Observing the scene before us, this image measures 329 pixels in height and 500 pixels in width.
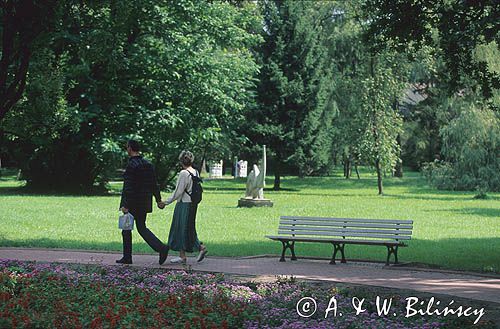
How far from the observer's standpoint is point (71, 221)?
21328mm

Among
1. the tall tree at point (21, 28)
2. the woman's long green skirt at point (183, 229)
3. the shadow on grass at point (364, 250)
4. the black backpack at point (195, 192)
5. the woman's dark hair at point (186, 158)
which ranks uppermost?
the tall tree at point (21, 28)

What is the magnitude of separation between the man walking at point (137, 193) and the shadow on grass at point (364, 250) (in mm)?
2303

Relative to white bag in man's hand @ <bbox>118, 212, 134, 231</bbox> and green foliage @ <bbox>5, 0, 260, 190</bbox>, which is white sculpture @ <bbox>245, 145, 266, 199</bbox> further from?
white bag in man's hand @ <bbox>118, 212, 134, 231</bbox>

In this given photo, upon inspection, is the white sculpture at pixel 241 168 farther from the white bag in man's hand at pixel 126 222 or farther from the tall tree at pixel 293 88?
the white bag in man's hand at pixel 126 222

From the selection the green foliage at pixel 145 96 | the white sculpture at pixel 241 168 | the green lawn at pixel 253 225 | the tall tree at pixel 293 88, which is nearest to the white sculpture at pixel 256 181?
the green lawn at pixel 253 225

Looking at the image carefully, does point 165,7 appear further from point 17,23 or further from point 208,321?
point 208,321

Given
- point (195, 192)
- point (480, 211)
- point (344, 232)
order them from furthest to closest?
point (480, 211) → point (344, 232) → point (195, 192)

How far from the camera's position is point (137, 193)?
12.8m

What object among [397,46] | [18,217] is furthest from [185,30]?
[397,46]

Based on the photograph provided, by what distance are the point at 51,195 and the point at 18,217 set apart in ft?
38.1

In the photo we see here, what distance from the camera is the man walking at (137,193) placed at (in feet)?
41.8

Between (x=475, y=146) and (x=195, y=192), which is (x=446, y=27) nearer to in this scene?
(x=195, y=192)

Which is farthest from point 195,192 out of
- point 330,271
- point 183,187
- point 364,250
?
point 364,250

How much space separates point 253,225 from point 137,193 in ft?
29.7
